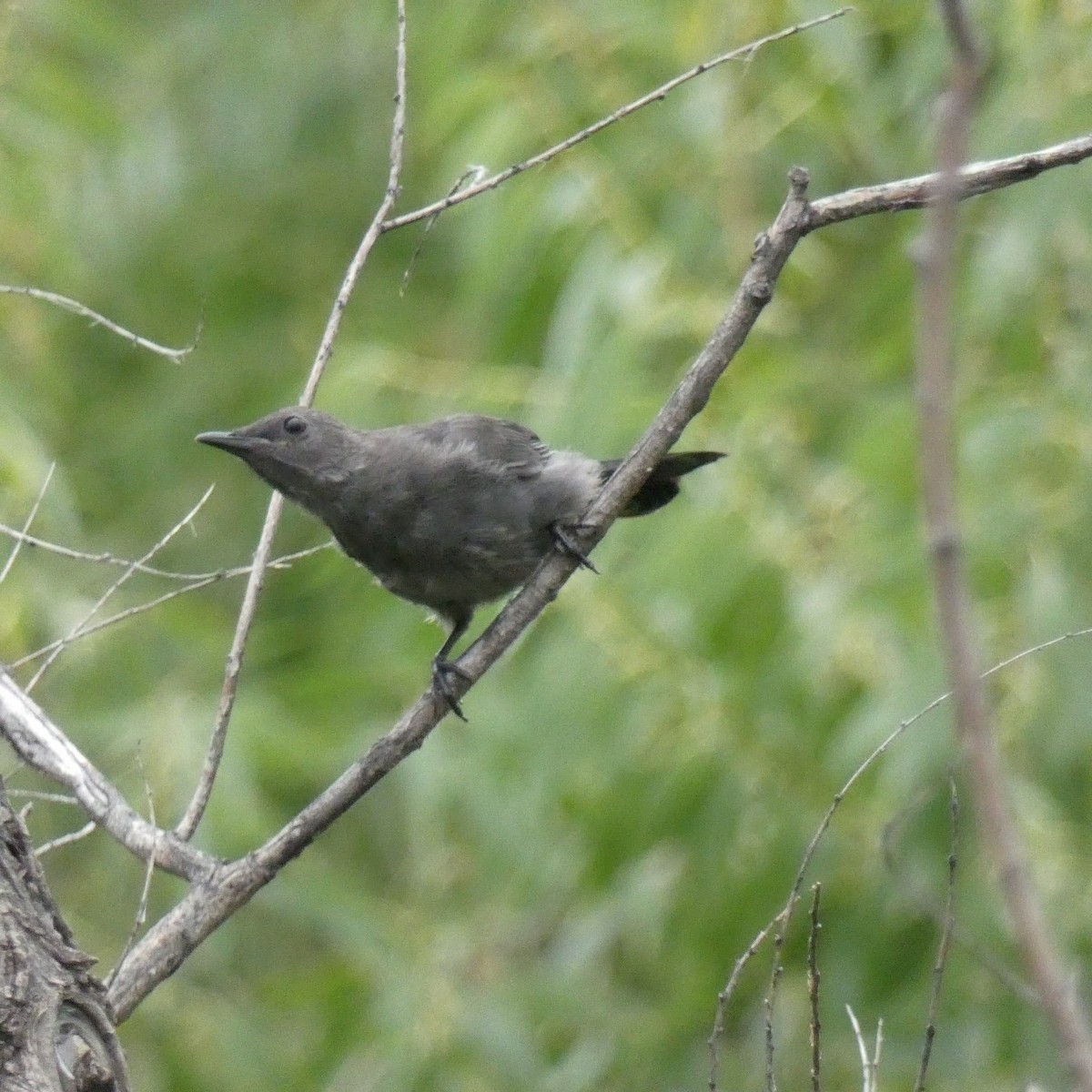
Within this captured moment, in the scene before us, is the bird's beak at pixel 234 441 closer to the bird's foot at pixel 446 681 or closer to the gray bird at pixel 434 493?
the gray bird at pixel 434 493

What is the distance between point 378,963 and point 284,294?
430 cm

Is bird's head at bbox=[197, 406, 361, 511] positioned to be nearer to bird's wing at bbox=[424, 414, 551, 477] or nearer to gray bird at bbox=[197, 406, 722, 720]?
gray bird at bbox=[197, 406, 722, 720]

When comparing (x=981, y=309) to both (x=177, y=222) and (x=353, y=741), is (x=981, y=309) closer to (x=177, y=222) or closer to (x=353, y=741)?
(x=353, y=741)

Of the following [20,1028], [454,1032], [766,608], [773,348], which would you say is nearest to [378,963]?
[454,1032]

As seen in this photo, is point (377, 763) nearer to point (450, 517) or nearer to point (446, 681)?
point (446, 681)

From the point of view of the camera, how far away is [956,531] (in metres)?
1.07

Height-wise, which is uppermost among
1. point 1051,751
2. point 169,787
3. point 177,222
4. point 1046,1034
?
point 177,222

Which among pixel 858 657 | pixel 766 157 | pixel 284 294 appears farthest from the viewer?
pixel 284 294

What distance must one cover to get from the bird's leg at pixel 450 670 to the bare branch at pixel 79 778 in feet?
2.00

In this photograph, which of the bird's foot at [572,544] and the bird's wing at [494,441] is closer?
the bird's foot at [572,544]

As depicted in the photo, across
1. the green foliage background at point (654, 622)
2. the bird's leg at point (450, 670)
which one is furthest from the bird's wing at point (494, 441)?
the bird's leg at point (450, 670)

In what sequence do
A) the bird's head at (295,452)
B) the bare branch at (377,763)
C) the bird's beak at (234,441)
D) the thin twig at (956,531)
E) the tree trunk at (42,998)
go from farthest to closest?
1. the bird's head at (295,452)
2. the bird's beak at (234,441)
3. the bare branch at (377,763)
4. the tree trunk at (42,998)
5. the thin twig at (956,531)

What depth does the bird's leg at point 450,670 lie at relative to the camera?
3365 millimetres

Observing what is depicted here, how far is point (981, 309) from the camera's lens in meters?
4.75
